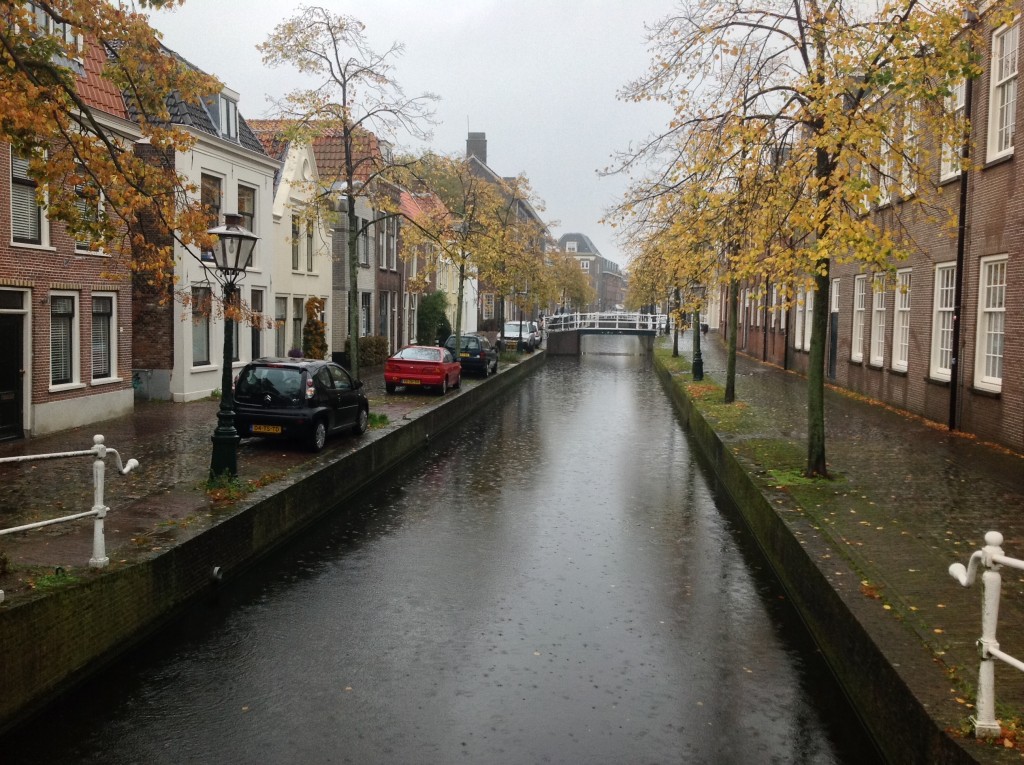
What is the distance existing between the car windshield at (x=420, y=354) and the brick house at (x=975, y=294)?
10.9 m

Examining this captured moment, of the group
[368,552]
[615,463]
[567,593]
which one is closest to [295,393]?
[368,552]

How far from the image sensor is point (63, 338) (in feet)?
58.0

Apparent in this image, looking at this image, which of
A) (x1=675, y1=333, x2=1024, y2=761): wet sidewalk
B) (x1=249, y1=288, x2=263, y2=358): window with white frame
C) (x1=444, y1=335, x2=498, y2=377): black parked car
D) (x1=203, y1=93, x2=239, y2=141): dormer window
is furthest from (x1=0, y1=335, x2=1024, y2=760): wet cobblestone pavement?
(x1=444, y1=335, x2=498, y2=377): black parked car

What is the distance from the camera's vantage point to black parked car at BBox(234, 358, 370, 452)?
1515cm

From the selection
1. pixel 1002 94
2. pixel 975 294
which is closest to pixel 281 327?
pixel 975 294

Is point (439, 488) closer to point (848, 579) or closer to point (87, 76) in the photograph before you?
point (848, 579)

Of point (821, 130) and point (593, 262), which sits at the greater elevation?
point (593, 262)

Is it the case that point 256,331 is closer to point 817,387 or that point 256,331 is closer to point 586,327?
point 817,387

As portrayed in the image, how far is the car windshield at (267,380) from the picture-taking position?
15461 millimetres

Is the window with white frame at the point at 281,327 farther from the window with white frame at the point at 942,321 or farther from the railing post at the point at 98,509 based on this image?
the railing post at the point at 98,509

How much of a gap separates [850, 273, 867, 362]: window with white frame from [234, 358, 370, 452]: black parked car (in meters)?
15.6

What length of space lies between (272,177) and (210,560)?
19.5 m

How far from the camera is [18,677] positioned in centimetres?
620

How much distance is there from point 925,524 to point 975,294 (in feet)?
28.6
